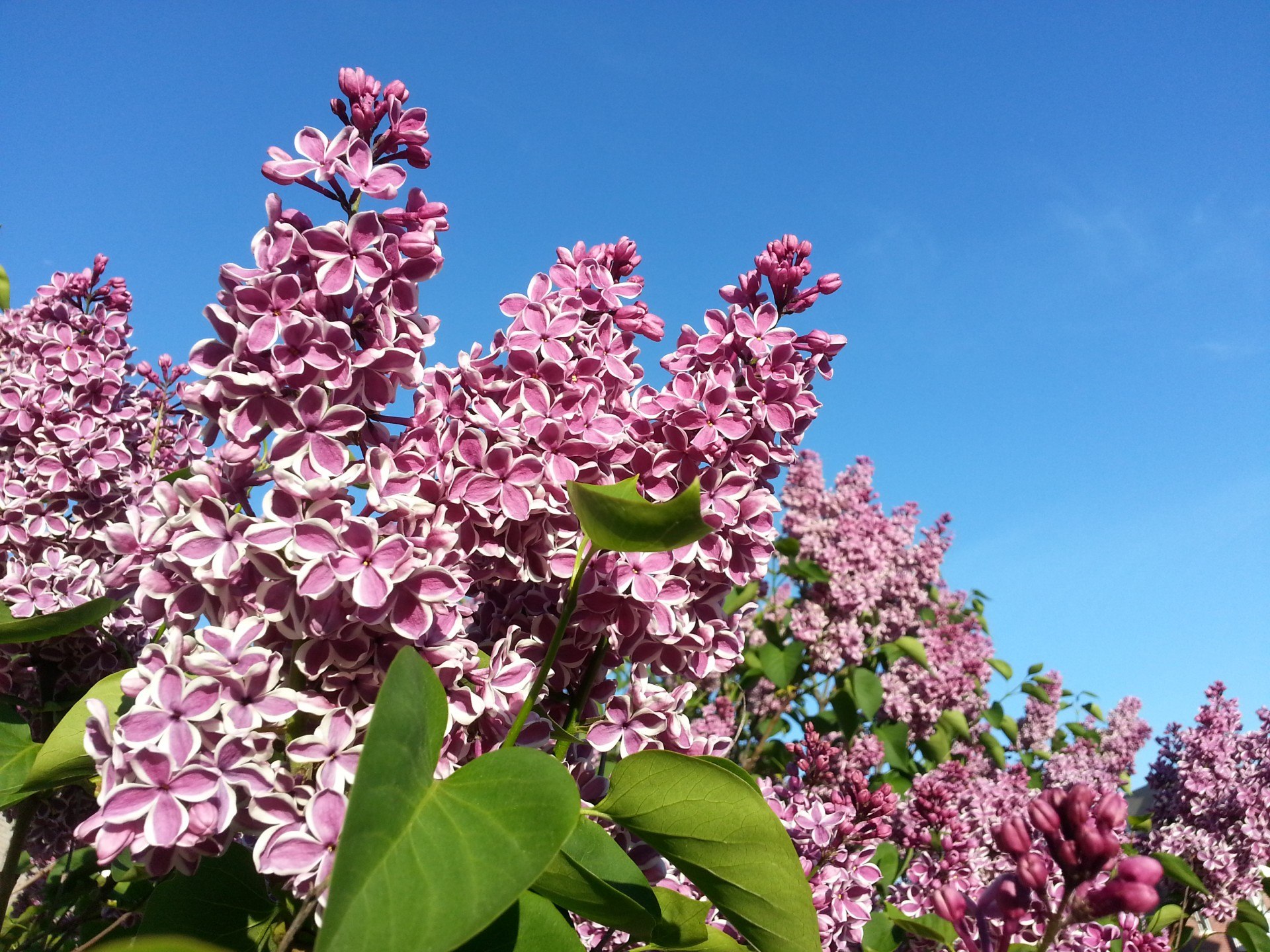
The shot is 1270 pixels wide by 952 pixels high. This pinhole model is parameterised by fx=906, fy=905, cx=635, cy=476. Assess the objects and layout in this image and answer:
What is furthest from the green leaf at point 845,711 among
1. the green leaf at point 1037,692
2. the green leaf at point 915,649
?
the green leaf at point 1037,692

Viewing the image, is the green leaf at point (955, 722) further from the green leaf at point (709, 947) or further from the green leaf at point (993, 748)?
Answer: the green leaf at point (709, 947)

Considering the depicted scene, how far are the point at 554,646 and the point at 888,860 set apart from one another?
3.55 metres

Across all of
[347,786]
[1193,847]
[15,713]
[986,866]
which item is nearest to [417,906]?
[347,786]

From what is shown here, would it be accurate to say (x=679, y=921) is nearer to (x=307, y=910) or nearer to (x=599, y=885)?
(x=599, y=885)

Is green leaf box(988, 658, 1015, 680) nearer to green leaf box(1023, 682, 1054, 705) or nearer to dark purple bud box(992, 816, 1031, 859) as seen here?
green leaf box(1023, 682, 1054, 705)

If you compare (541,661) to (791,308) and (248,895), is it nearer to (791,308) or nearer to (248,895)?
(248,895)

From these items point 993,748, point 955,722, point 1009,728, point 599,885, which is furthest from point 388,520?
point 1009,728

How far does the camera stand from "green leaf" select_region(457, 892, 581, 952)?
120 centimetres

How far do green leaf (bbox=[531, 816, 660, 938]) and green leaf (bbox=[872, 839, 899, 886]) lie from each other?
3.16 metres

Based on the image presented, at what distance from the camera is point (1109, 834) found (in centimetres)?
114

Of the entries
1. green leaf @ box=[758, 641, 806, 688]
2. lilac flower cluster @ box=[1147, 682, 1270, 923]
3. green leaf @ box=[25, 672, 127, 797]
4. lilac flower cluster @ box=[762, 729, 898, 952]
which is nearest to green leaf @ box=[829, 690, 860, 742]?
green leaf @ box=[758, 641, 806, 688]

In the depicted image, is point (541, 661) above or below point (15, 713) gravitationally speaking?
above

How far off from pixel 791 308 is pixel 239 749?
4.34ft

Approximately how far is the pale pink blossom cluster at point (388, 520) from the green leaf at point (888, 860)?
9.45 ft
